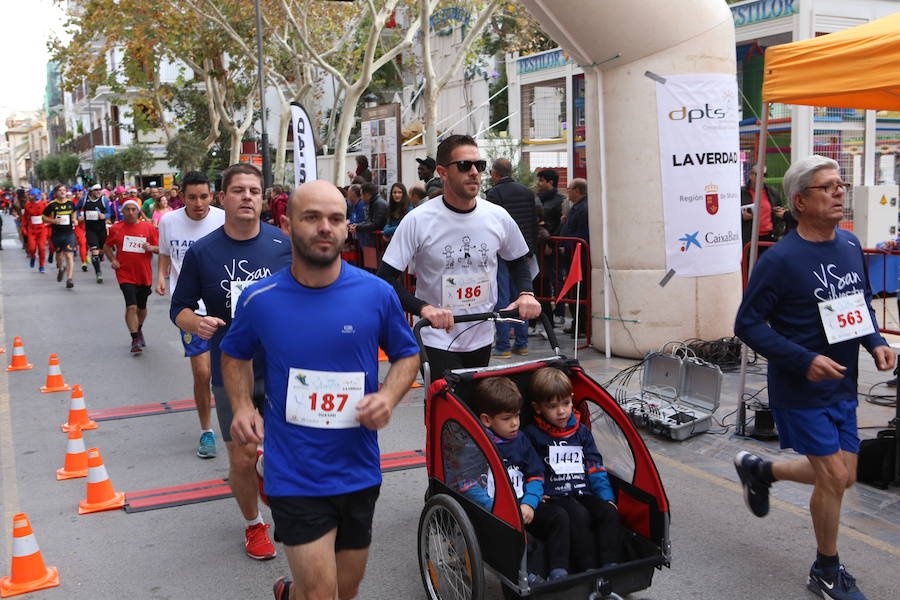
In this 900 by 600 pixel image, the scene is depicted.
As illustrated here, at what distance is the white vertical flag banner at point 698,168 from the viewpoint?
8.70 m

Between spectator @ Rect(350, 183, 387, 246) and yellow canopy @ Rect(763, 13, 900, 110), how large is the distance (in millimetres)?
7801

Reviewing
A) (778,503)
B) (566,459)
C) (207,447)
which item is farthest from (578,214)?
(566,459)

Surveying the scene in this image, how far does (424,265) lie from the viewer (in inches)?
189

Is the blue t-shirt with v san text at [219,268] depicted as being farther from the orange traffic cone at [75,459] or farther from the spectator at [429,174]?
the spectator at [429,174]

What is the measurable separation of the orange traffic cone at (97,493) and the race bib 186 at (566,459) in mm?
3092

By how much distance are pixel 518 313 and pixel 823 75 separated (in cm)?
306

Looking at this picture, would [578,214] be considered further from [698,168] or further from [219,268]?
[219,268]

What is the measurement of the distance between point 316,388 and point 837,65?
4465 millimetres

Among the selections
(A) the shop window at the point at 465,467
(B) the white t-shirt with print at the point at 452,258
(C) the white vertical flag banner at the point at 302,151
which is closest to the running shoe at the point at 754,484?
(A) the shop window at the point at 465,467

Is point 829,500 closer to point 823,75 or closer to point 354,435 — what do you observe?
point 354,435

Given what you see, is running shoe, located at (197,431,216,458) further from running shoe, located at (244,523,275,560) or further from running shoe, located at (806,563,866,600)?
running shoe, located at (806,563,866,600)

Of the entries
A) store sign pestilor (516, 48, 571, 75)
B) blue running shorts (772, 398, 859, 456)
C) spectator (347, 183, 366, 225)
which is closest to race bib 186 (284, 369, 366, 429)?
blue running shorts (772, 398, 859, 456)

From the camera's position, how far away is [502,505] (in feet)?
11.8

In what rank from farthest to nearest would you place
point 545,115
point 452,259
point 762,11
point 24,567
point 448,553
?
point 545,115 → point 762,11 → point 452,259 → point 24,567 → point 448,553
